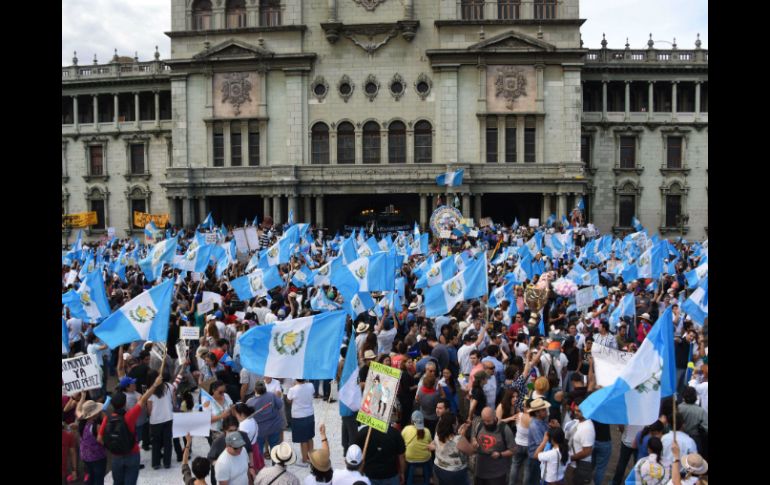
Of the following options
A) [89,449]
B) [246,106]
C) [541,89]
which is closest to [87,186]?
[246,106]

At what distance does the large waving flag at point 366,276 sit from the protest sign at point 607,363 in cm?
696

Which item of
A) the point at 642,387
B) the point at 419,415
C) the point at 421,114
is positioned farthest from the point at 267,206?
the point at 642,387

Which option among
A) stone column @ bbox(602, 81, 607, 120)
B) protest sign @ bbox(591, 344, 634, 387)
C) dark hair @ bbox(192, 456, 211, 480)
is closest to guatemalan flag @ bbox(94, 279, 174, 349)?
dark hair @ bbox(192, 456, 211, 480)

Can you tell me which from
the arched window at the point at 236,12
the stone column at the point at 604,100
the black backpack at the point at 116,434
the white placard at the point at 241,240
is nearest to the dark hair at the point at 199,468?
the black backpack at the point at 116,434

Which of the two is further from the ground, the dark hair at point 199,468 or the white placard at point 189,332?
the white placard at point 189,332

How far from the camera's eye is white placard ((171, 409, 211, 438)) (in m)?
9.29

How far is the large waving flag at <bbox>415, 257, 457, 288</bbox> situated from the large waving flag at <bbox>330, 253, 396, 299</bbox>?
6.81ft

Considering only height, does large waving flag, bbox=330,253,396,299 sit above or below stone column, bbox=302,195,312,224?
below

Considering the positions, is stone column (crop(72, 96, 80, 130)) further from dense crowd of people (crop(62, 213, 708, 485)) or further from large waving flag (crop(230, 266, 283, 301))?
large waving flag (crop(230, 266, 283, 301))

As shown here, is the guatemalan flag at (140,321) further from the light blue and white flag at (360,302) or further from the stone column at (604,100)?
the stone column at (604,100)

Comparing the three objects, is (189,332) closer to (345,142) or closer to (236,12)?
(345,142)

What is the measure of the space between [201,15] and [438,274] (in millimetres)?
37085

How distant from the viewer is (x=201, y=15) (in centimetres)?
4897

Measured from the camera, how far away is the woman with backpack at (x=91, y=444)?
9.37 meters
